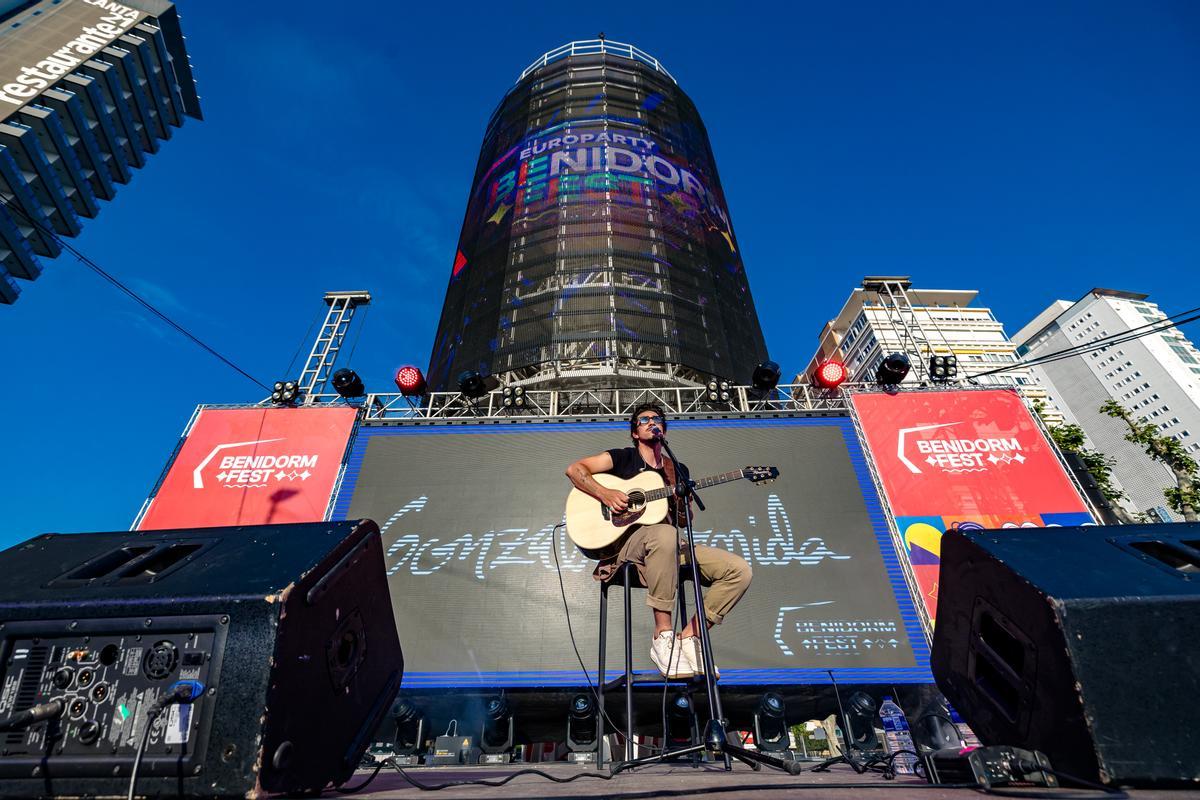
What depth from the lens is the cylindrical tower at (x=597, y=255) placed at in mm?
14016

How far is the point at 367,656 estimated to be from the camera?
2436mm

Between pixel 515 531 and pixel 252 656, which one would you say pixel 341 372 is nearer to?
pixel 515 531

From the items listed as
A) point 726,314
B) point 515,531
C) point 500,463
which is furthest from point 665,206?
point 515,531

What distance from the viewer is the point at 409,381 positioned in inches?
501

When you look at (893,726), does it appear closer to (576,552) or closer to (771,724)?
(771,724)

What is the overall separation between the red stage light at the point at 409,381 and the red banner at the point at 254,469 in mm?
1487

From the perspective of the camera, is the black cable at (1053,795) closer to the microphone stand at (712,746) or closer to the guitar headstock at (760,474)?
the microphone stand at (712,746)

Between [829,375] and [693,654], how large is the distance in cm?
1020

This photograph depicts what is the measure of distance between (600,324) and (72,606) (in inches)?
502

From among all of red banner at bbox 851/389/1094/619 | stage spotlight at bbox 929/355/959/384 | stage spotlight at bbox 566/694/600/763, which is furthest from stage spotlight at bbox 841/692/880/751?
stage spotlight at bbox 929/355/959/384

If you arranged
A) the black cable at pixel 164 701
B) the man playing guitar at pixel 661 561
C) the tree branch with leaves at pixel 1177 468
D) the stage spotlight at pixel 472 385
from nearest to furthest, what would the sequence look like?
the black cable at pixel 164 701, the man playing guitar at pixel 661 561, the stage spotlight at pixel 472 385, the tree branch with leaves at pixel 1177 468

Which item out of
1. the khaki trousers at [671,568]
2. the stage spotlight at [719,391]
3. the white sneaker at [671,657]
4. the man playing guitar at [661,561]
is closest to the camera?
the white sneaker at [671,657]

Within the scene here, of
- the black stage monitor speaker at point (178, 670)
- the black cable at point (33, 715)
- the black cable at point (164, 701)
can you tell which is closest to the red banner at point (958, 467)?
the black stage monitor speaker at point (178, 670)

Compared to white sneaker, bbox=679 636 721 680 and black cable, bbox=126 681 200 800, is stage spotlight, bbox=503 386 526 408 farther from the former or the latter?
black cable, bbox=126 681 200 800
